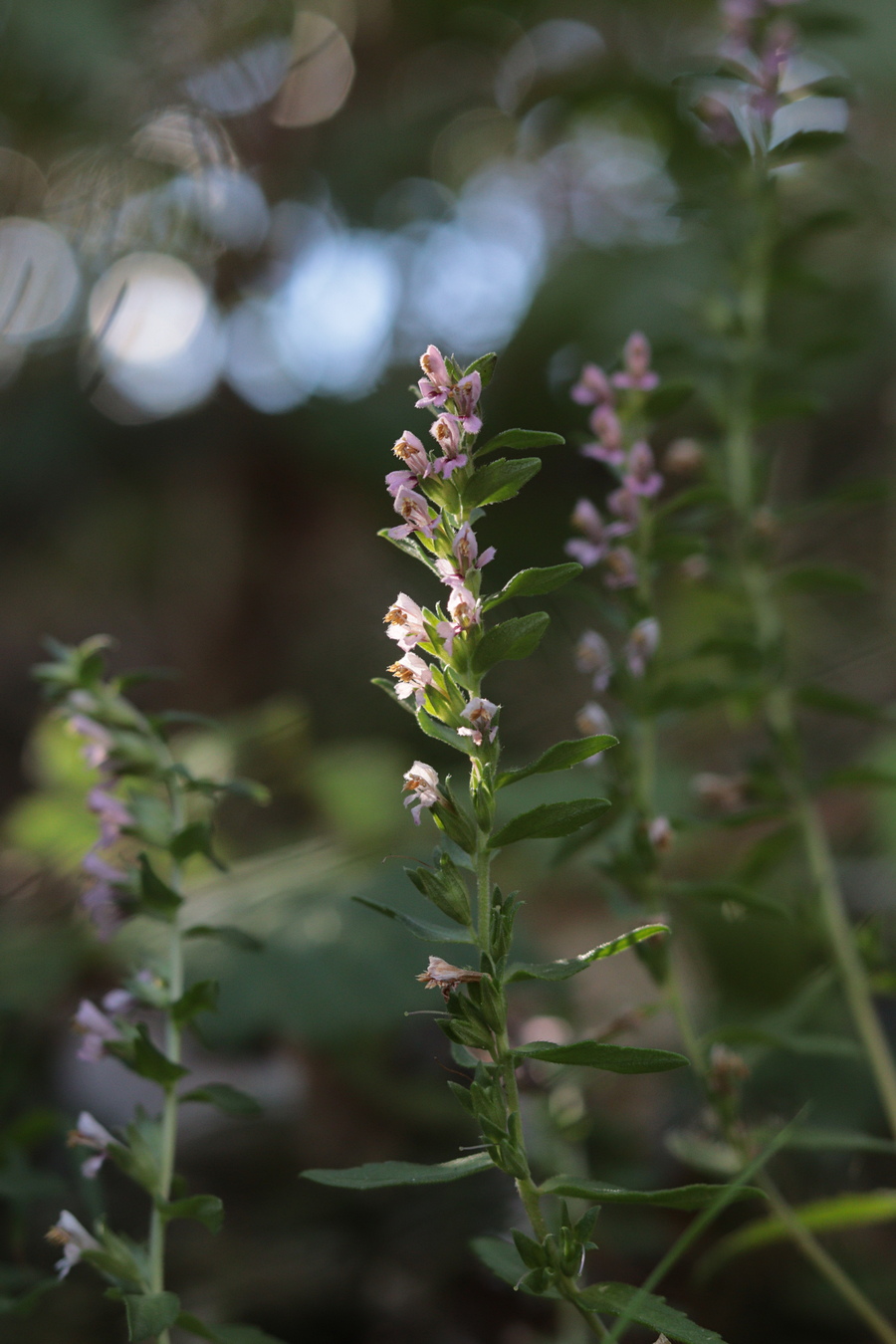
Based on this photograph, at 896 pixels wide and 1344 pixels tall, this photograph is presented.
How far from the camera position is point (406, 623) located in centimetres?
73

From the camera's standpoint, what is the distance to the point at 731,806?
3.95 ft

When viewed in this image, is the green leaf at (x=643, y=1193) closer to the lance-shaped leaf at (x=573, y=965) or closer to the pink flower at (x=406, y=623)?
the lance-shaped leaf at (x=573, y=965)

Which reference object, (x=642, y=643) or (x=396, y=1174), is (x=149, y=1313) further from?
(x=642, y=643)

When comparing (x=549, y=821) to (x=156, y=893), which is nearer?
(x=549, y=821)

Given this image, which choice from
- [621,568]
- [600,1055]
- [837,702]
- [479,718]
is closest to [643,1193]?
[600,1055]

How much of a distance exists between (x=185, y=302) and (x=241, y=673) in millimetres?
1454

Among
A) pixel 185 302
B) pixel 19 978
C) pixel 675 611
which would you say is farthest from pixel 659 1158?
pixel 185 302

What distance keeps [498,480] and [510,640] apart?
11 centimetres

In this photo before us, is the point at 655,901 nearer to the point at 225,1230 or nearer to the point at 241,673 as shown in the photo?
the point at 225,1230

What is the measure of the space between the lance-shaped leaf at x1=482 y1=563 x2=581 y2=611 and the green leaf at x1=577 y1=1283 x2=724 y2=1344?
0.45 meters

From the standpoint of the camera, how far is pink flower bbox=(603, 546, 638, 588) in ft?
3.15

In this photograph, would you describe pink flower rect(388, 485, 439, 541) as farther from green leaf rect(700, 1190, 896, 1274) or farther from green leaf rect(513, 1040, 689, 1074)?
green leaf rect(700, 1190, 896, 1274)

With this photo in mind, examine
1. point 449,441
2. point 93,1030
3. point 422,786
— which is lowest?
point 93,1030

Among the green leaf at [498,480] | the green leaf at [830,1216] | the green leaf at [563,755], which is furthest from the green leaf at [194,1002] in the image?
the green leaf at [830,1216]
